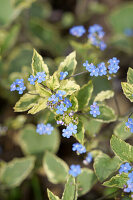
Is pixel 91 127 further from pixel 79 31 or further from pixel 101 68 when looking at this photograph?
pixel 79 31

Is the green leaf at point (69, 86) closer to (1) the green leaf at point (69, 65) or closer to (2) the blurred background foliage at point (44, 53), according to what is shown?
(1) the green leaf at point (69, 65)

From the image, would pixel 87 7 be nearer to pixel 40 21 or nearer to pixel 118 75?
pixel 40 21

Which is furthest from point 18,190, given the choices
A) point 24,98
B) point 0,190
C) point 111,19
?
point 111,19

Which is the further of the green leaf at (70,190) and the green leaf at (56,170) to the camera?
the green leaf at (56,170)

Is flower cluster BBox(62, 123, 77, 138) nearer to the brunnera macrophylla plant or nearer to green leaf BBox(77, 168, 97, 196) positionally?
the brunnera macrophylla plant

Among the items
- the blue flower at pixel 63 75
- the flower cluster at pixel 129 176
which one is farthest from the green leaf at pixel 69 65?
the flower cluster at pixel 129 176

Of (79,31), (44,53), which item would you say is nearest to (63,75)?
(79,31)
